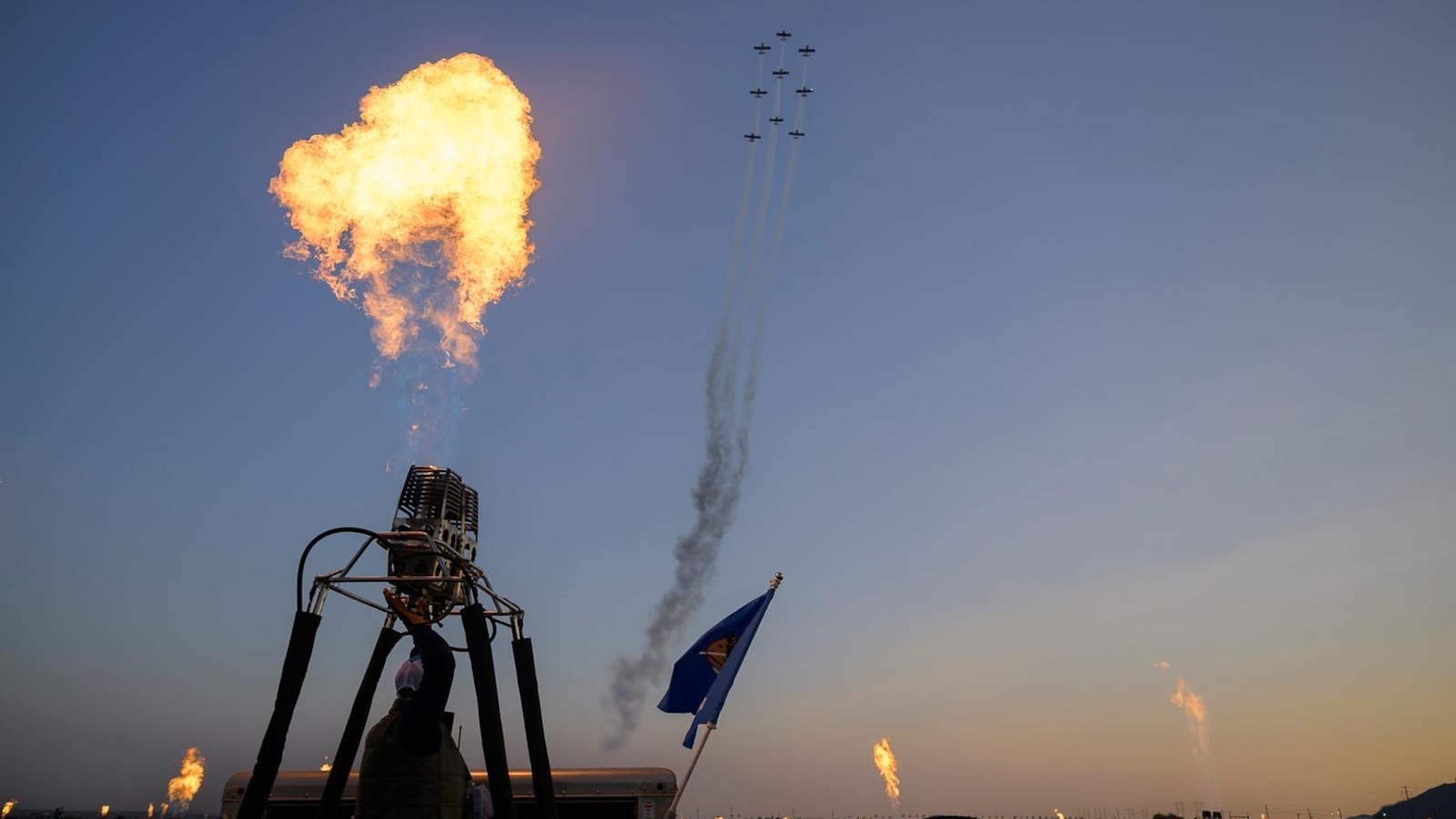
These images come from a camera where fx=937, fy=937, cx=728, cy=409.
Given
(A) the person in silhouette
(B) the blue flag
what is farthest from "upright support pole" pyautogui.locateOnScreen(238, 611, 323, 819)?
(B) the blue flag

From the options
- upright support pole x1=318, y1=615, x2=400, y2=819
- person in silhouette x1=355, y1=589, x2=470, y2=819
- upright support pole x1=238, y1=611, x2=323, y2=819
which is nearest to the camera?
person in silhouette x1=355, y1=589, x2=470, y2=819

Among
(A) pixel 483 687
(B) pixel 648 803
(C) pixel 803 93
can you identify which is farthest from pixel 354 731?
(C) pixel 803 93

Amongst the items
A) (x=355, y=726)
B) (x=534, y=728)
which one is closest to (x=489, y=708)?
(x=534, y=728)

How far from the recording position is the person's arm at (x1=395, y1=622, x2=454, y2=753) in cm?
1202

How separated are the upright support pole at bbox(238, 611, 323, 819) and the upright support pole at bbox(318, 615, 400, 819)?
10.5 feet

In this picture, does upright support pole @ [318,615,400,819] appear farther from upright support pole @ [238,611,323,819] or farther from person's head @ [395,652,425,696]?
person's head @ [395,652,425,696]

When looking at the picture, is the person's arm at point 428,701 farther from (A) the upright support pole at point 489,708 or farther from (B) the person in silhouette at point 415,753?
(A) the upright support pole at point 489,708

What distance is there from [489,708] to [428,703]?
2.89m

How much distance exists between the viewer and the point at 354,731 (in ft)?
57.0

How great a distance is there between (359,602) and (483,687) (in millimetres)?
3082

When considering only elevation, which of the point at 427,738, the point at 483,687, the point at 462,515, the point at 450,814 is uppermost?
the point at 462,515

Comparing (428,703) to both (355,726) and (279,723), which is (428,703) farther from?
(355,726)

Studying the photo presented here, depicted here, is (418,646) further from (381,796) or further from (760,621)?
(760,621)

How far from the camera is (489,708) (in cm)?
1476
